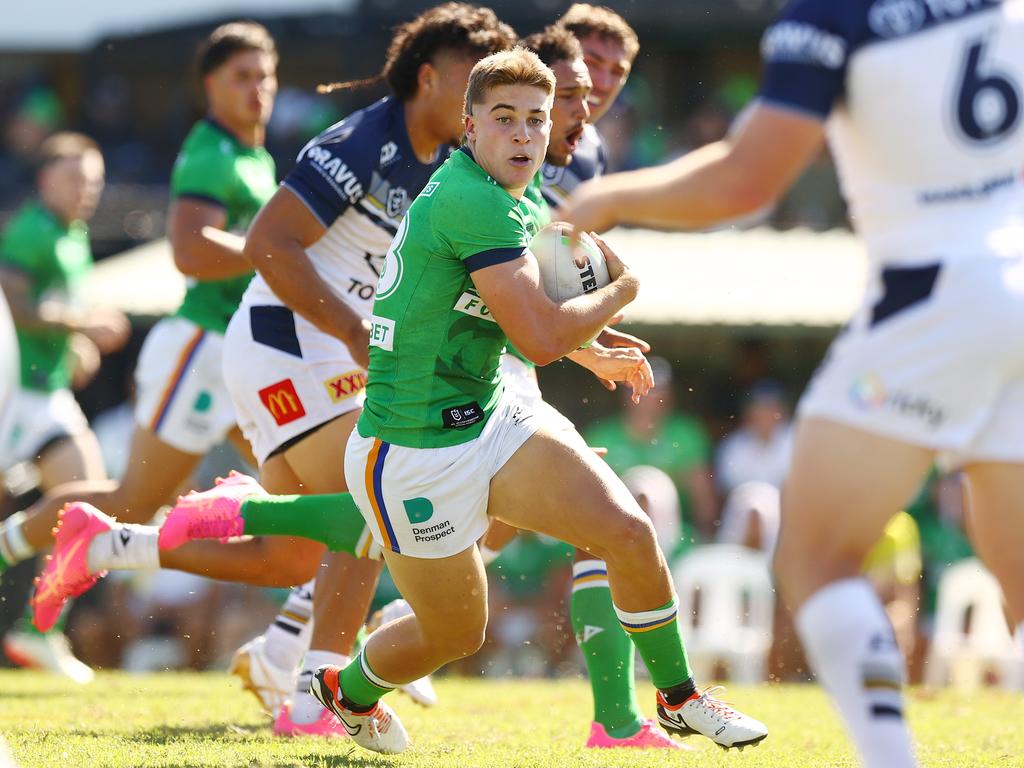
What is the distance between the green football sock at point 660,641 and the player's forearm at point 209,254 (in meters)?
2.69

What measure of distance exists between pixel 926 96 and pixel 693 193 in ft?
1.87

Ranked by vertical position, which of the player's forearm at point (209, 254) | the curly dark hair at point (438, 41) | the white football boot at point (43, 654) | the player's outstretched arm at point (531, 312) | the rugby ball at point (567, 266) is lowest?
the white football boot at point (43, 654)

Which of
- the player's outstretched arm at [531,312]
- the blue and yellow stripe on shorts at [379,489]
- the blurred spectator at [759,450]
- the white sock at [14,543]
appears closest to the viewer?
the player's outstretched arm at [531,312]

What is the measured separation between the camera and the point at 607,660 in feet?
18.4

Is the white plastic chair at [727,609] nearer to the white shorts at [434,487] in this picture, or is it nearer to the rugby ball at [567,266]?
the white shorts at [434,487]

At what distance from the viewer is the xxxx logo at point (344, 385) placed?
5.76 meters

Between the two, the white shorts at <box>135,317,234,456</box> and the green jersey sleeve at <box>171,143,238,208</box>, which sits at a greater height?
the green jersey sleeve at <box>171,143,238,208</box>

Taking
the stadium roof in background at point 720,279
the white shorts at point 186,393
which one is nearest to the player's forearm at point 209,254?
the white shorts at point 186,393

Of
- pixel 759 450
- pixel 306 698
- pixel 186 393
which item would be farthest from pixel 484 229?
pixel 759 450

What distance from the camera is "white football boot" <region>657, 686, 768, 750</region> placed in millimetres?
5023

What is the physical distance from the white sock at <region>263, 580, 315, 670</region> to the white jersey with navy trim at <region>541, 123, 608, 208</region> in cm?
189

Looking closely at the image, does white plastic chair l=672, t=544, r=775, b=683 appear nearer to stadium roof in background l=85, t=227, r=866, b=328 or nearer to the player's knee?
stadium roof in background l=85, t=227, r=866, b=328

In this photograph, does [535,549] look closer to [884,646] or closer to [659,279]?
[659,279]

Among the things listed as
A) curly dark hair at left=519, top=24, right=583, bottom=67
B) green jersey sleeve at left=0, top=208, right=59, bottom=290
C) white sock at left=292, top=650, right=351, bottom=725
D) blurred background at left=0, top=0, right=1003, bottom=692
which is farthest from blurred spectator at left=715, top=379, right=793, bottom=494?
white sock at left=292, top=650, right=351, bottom=725
